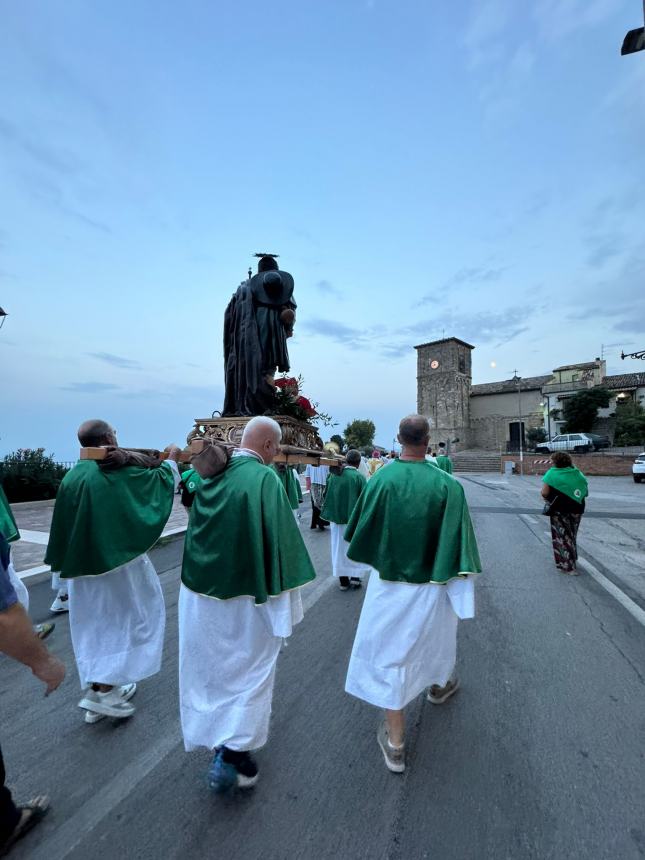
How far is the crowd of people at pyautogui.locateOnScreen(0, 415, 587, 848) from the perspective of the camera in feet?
7.54

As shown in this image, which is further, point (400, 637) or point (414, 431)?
point (414, 431)


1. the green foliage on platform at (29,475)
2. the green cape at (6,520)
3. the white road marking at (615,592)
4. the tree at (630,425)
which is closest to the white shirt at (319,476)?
the white road marking at (615,592)

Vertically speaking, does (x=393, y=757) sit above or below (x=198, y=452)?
below

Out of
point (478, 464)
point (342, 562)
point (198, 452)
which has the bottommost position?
point (342, 562)

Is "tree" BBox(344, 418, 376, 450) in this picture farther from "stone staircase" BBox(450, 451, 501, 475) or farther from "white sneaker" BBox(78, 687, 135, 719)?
"white sneaker" BBox(78, 687, 135, 719)

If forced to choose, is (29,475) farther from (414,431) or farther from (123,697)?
(414,431)

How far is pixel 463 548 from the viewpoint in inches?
102

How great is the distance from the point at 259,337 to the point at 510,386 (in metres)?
55.0

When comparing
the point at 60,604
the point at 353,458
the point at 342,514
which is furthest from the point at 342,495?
the point at 60,604

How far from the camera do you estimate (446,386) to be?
190 ft

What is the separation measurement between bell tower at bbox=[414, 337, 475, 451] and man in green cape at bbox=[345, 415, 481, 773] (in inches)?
2074

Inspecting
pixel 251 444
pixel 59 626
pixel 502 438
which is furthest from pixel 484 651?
pixel 502 438

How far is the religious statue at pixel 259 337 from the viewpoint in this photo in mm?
6086

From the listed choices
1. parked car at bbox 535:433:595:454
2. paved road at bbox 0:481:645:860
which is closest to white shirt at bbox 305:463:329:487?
paved road at bbox 0:481:645:860
